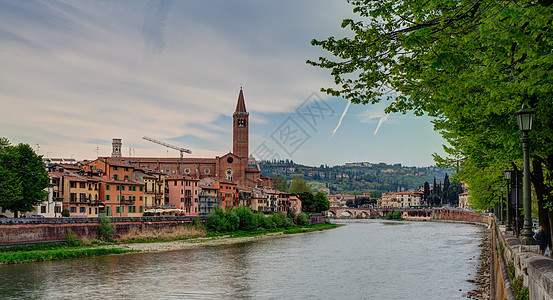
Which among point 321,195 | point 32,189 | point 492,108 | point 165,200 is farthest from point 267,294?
point 321,195

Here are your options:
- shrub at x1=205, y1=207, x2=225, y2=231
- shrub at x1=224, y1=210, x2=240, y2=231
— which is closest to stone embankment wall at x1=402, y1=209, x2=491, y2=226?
shrub at x1=224, y1=210, x2=240, y2=231

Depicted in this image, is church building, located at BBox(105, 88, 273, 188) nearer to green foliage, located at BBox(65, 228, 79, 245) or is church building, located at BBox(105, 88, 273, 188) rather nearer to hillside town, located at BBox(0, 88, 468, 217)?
hillside town, located at BBox(0, 88, 468, 217)

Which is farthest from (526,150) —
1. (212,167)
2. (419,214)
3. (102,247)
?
(419,214)

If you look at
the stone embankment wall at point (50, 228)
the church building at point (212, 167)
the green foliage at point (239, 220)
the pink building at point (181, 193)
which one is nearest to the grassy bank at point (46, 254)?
the stone embankment wall at point (50, 228)

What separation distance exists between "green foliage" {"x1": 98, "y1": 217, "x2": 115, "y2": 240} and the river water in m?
8.46

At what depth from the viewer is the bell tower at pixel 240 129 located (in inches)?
4990

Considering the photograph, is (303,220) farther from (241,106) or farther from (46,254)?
(46,254)

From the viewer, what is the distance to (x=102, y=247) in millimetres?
41969

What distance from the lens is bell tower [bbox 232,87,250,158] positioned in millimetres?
126750

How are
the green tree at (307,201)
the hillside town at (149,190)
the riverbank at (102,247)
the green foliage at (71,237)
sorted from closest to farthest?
the riverbank at (102,247), the green foliage at (71,237), the hillside town at (149,190), the green tree at (307,201)

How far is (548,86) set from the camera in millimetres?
8297

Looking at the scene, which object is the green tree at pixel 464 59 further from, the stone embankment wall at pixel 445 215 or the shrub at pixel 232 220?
the stone embankment wall at pixel 445 215

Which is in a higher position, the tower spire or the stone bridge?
the tower spire

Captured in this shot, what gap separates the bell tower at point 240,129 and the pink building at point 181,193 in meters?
50.2
